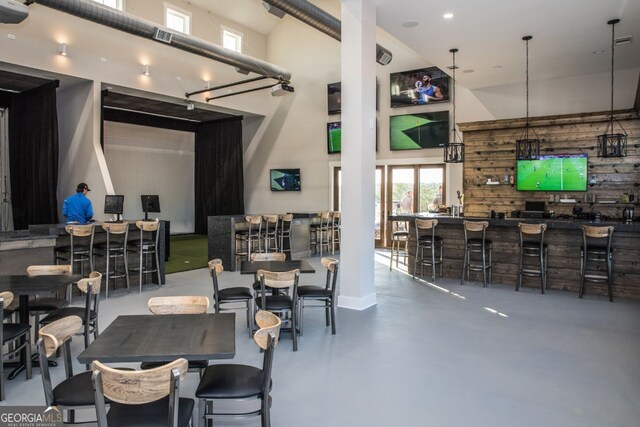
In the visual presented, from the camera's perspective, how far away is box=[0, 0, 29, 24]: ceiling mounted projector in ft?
15.4

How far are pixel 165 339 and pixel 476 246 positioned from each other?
5.41 metres

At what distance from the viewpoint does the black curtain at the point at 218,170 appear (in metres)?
12.8

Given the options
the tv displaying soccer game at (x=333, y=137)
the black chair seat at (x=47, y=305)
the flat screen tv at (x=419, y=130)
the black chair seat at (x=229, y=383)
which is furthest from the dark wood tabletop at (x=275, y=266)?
the tv displaying soccer game at (x=333, y=137)

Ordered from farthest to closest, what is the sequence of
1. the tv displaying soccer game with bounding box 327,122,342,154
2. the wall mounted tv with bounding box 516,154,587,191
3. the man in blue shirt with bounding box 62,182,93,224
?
the tv displaying soccer game with bounding box 327,122,342,154 → the wall mounted tv with bounding box 516,154,587,191 → the man in blue shirt with bounding box 62,182,93,224

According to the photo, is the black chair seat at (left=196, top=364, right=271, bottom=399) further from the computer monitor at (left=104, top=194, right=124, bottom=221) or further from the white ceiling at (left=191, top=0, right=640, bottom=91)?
the computer monitor at (left=104, top=194, right=124, bottom=221)

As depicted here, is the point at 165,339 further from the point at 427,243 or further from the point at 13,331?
the point at 427,243

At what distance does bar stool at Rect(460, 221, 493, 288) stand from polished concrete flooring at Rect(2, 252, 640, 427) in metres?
0.94

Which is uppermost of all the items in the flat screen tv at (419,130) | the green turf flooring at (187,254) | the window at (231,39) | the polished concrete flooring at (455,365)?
the window at (231,39)

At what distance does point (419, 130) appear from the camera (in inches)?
388

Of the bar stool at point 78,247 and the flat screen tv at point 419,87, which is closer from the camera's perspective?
the bar stool at point 78,247

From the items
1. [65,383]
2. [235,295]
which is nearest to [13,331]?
[65,383]

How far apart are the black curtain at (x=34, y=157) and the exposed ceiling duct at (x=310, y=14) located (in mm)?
5357

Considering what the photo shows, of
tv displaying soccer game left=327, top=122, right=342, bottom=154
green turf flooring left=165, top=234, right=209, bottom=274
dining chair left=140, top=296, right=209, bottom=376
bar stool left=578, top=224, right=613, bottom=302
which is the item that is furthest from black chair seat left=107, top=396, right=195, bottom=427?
tv displaying soccer game left=327, top=122, right=342, bottom=154

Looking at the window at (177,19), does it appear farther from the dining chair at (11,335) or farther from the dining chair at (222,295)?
the dining chair at (11,335)
